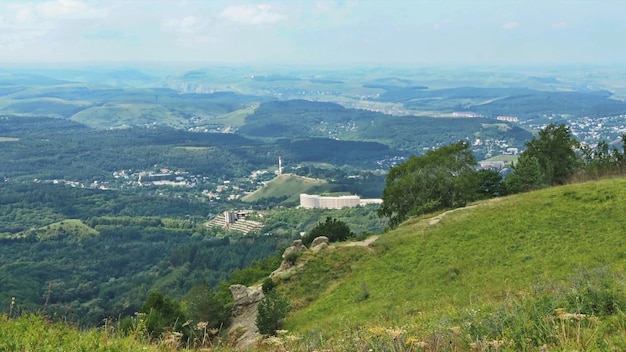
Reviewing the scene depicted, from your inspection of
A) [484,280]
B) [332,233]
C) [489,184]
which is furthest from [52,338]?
[489,184]

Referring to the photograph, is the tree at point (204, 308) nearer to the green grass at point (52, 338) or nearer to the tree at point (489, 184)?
the green grass at point (52, 338)

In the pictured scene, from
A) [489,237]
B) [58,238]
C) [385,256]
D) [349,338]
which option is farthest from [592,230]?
[58,238]

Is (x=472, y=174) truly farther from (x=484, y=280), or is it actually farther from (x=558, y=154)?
(x=484, y=280)

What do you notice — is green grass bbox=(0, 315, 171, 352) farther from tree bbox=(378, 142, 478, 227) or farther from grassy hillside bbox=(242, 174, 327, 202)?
grassy hillside bbox=(242, 174, 327, 202)

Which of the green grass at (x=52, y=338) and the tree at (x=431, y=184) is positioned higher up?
the green grass at (x=52, y=338)

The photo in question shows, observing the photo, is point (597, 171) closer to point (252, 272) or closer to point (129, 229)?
point (252, 272)

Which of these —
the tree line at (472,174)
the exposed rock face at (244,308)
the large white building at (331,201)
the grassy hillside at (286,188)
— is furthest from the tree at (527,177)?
the grassy hillside at (286,188)
